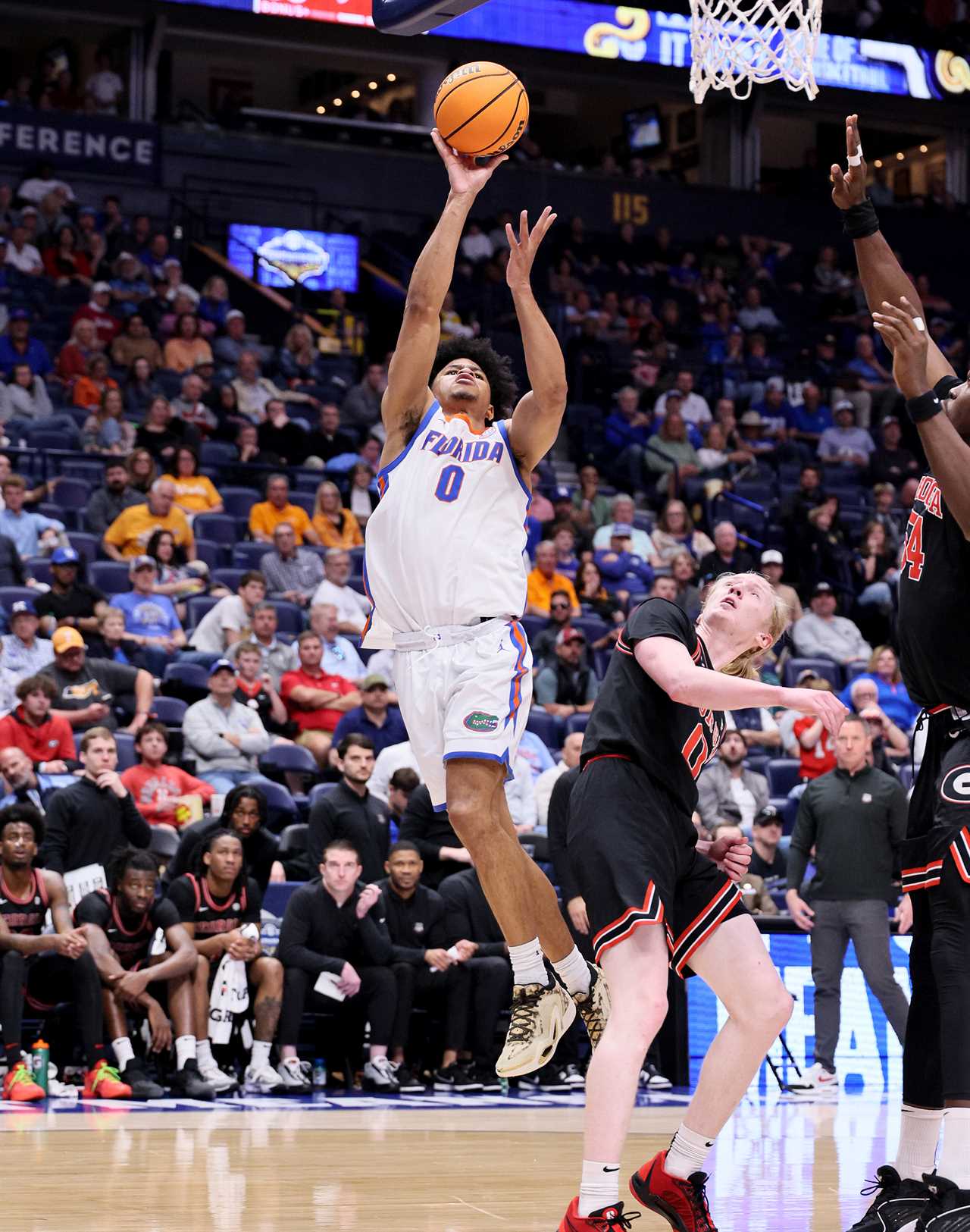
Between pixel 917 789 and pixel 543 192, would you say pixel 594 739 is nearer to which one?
pixel 917 789

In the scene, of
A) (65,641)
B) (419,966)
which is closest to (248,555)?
(65,641)

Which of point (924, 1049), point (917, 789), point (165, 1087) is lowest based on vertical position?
point (165, 1087)

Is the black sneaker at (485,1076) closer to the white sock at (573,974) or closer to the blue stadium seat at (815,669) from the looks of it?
the white sock at (573,974)

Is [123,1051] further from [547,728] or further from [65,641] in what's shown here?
[547,728]

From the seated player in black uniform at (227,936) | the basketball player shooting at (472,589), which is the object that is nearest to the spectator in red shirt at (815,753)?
the seated player in black uniform at (227,936)

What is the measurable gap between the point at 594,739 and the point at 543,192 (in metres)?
21.2

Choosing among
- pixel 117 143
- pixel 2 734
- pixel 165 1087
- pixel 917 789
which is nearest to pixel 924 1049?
pixel 917 789

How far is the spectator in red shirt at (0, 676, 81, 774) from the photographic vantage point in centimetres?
1077

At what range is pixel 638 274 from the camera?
24.1 metres

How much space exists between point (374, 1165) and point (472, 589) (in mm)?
2488

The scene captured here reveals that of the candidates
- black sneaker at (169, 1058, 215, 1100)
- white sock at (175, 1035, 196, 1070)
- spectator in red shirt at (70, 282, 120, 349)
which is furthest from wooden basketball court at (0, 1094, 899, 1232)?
spectator in red shirt at (70, 282, 120, 349)

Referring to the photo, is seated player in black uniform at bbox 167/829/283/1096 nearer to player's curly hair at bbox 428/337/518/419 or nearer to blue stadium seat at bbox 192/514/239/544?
player's curly hair at bbox 428/337/518/419

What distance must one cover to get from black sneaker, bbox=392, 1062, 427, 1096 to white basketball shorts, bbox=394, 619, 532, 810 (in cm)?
465

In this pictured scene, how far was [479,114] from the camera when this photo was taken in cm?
571
